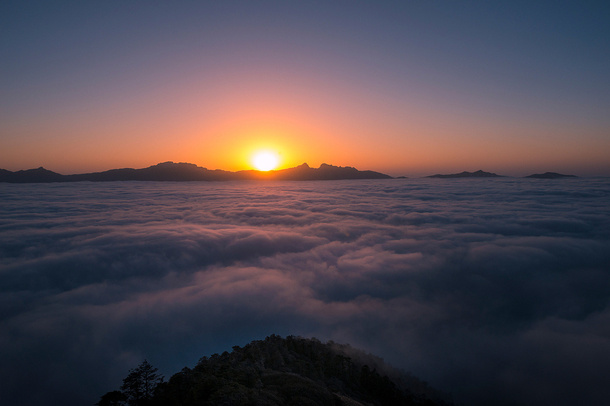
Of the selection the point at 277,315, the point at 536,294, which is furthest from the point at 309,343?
the point at 536,294

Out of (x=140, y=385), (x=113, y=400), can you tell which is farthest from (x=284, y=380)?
(x=113, y=400)

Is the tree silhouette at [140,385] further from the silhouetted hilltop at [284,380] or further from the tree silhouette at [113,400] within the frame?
the tree silhouette at [113,400]

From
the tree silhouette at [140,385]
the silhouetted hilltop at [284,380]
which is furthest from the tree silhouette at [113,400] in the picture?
the tree silhouette at [140,385]

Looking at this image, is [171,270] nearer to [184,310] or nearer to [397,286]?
[184,310]

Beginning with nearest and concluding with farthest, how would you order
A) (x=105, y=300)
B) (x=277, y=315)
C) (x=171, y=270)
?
(x=277, y=315)
(x=105, y=300)
(x=171, y=270)

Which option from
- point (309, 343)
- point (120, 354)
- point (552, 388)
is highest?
point (309, 343)

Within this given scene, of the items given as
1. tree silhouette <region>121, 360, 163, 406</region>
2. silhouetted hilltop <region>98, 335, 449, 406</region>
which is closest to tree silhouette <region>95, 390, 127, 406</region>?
silhouetted hilltop <region>98, 335, 449, 406</region>
